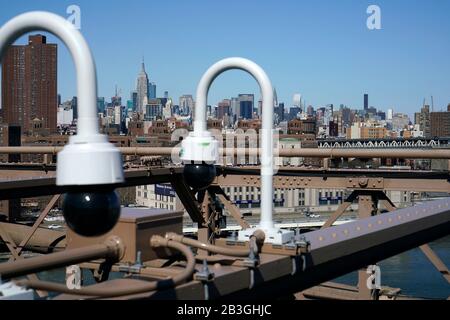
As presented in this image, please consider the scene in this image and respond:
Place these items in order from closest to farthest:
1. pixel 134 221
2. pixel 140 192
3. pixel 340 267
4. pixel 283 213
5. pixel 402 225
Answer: pixel 134 221 < pixel 340 267 < pixel 402 225 < pixel 140 192 < pixel 283 213

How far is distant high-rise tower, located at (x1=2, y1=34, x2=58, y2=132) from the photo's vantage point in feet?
413

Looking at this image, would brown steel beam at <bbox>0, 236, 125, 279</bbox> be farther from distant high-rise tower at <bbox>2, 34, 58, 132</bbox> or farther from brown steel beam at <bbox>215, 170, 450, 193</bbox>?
distant high-rise tower at <bbox>2, 34, 58, 132</bbox>

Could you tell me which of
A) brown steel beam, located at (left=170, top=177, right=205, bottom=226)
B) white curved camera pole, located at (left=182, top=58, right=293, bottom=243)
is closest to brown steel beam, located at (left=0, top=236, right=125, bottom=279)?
white curved camera pole, located at (left=182, top=58, right=293, bottom=243)

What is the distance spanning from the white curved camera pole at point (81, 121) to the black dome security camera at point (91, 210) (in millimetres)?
42

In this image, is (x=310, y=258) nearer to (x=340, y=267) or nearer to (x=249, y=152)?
(x=340, y=267)

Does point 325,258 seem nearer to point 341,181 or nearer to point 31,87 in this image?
point 341,181

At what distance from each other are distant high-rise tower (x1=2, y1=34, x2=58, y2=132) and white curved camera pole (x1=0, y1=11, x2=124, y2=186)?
12012 centimetres

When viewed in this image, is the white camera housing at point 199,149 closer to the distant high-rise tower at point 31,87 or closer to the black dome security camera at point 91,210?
the black dome security camera at point 91,210

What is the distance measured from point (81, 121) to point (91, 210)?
1.11ft

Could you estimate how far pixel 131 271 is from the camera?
339 cm

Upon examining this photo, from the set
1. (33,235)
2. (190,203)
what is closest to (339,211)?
(190,203)

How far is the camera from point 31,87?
141 metres

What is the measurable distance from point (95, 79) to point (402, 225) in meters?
3.08

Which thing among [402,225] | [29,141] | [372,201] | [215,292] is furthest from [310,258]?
[29,141]
